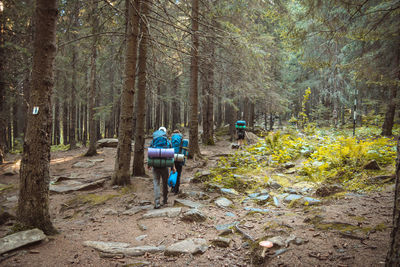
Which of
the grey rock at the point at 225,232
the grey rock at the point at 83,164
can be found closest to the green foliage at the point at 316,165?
the grey rock at the point at 225,232

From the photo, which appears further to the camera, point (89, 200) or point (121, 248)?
point (89, 200)

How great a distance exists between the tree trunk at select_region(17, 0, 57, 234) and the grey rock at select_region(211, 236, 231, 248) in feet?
10.4

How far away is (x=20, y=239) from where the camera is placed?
11.2 ft

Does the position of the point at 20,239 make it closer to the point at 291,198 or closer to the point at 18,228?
the point at 18,228

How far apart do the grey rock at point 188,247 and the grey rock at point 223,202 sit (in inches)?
76.5

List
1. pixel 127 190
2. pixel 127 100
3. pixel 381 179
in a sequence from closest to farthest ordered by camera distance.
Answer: pixel 381 179, pixel 127 190, pixel 127 100

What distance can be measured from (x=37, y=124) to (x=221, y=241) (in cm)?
385

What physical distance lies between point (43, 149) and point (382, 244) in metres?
5.38

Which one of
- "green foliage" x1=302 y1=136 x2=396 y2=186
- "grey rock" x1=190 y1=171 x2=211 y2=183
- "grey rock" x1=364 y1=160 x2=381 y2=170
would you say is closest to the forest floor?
"grey rock" x1=190 y1=171 x2=211 y2=183

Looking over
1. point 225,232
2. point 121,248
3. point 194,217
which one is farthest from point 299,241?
point 121,248

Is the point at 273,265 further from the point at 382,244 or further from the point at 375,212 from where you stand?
the point at 375,212

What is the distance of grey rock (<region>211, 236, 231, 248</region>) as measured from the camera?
3.89 metres

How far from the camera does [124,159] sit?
7602 mm

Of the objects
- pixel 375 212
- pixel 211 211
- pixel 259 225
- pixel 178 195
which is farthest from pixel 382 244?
pixel 178 195
